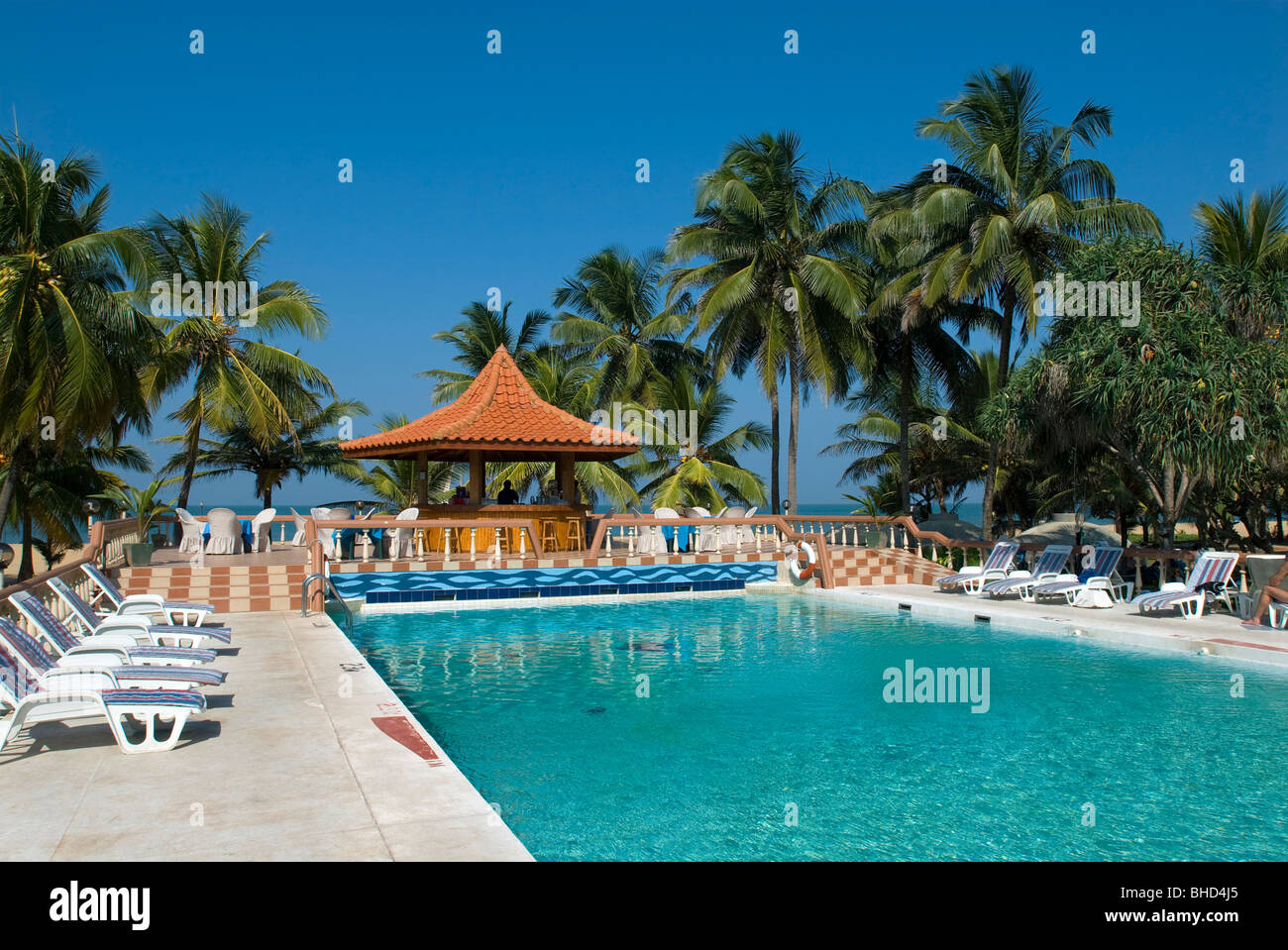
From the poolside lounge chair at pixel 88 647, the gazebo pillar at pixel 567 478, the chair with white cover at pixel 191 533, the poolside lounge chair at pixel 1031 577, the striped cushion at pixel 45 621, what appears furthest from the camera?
the gazebo pillar at pixel 567 478

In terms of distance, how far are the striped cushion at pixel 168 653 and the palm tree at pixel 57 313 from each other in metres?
8.78

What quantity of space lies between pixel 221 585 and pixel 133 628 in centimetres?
575

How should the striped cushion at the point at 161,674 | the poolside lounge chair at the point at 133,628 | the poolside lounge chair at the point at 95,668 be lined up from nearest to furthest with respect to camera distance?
the poolside lounge chair at the point at 95,668 → the striped cushion at the point at 161,674 → the poolside lounge chair at the point at 133,628

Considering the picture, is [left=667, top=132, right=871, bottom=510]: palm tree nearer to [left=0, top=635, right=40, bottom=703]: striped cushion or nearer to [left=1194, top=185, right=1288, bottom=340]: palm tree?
[left=1194, top=185, right=1288, bottom=340]: palm tree

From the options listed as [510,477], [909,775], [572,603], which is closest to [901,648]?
[909,775]

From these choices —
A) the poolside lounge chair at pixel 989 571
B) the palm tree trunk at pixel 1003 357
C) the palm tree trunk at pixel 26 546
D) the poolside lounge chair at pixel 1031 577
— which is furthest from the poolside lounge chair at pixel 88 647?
the palm tree trunk at pixel 1003 357

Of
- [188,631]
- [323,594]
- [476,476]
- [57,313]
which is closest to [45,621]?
[188,631]

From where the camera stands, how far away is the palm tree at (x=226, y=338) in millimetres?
22484

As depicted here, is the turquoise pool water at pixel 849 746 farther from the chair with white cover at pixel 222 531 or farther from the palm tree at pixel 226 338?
the palm tree at pixel 226 338

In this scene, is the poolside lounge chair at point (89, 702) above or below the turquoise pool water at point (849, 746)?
above

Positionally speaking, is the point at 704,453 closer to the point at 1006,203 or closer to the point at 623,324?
the point at 623,324

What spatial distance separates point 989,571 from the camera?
53.5 ft

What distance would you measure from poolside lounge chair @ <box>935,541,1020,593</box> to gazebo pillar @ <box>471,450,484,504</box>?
9595mm
